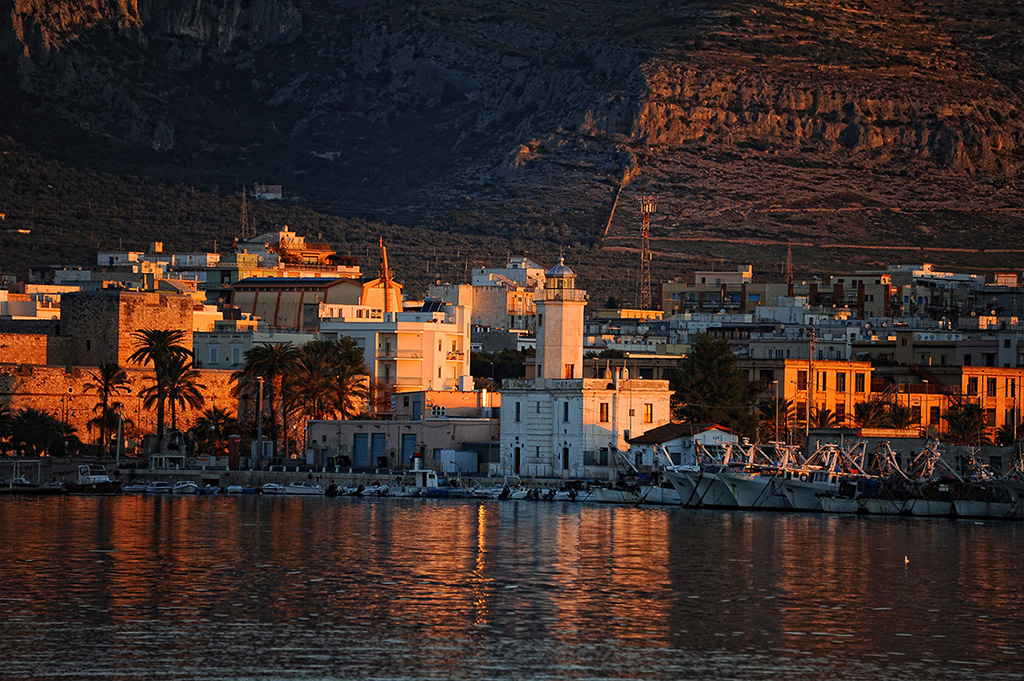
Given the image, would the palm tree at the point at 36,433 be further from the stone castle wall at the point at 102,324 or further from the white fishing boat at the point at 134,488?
the stone castle wall at the point at 102,324

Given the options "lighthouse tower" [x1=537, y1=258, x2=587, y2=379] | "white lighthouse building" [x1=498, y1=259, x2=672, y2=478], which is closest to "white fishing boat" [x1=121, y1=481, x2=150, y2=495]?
"white lighthouse building" [x1=498, y1=259, x2=672, y2=478]

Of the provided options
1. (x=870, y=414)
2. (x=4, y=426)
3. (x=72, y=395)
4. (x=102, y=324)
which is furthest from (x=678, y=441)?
(x=102, y=324)

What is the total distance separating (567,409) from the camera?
101625mm

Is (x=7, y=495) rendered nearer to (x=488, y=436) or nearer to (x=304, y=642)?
(x=488, y=436)

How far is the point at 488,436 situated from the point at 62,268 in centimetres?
7894

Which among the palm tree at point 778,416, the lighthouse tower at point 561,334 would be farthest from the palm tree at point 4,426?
the palm tree at point 778,416

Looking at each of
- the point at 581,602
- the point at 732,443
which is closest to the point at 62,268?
the point at 732,443

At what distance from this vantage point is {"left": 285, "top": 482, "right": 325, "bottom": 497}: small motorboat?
101 meters

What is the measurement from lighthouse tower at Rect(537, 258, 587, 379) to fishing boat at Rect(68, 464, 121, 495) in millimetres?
20788

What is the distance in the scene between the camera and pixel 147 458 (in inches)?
4178

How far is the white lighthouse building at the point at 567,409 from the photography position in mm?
101438

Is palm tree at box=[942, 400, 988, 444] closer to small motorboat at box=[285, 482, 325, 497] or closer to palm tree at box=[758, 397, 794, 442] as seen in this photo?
palm tree at box=[758, 397, 794, 442]

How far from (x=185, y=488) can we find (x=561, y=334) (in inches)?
753

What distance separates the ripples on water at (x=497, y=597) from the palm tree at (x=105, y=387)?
21.3m
